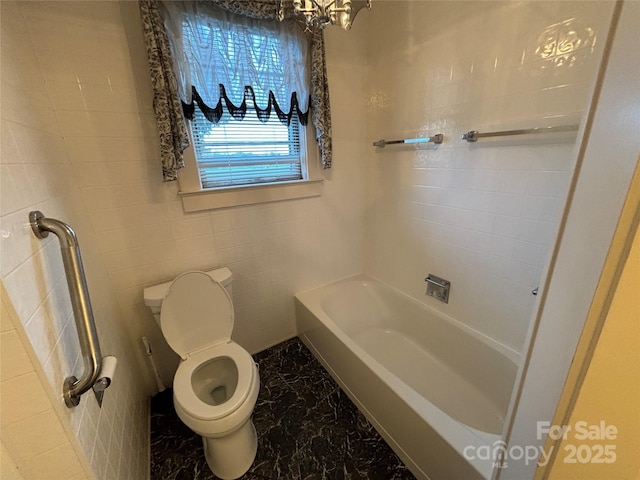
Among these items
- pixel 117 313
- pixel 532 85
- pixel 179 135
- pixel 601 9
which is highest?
pixel 601 9

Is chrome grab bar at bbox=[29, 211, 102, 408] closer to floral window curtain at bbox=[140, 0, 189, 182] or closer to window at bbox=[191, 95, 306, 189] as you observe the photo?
floral window curtain at bbox=[140, 0, 189, 182]

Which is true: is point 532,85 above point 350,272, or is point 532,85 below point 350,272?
above

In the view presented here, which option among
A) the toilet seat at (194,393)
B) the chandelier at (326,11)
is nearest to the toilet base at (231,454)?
the toilet seat at (194,393)

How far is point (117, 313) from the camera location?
1.45 metres

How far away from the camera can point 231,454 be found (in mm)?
1231

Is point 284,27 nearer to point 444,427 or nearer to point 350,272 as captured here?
point 350,272

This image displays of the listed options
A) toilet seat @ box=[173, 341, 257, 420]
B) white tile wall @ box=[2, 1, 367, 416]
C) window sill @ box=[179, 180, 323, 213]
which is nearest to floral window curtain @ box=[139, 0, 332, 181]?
white tile wall @ box=[2, 1, 367, 416]

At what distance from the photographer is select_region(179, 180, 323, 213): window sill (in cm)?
153

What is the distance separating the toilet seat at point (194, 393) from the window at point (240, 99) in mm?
904

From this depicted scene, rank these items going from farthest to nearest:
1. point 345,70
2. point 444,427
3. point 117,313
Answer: point 345,70, point 117,313, point 444,427

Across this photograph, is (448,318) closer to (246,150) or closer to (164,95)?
(246,150)

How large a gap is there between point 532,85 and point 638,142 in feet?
3.69

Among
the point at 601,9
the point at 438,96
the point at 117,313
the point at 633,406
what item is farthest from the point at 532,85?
the point at 117,313

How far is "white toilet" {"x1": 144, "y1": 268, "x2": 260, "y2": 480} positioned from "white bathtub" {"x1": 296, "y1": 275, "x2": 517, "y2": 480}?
0.60m
